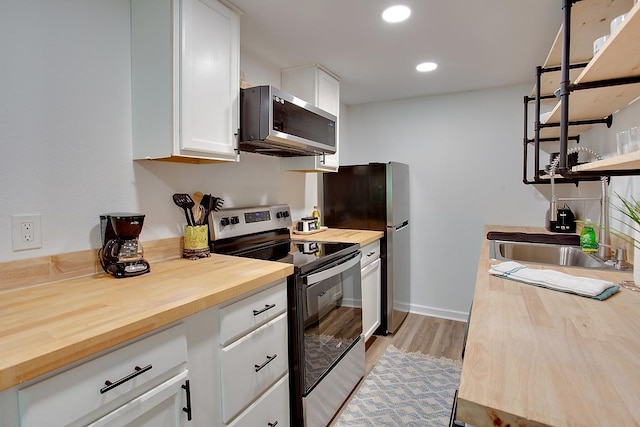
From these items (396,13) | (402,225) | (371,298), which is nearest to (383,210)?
(402,225)

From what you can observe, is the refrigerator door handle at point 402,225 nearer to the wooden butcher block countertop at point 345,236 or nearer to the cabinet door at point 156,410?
the wooden butcher block countertop at point 345,236

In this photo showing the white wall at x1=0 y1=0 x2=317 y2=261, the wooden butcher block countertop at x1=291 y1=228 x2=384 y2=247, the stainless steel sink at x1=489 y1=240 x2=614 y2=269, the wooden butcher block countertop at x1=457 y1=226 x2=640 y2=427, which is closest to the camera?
the wooden butcher block countertop at x1=457 y1=226 x2=640 y2=427

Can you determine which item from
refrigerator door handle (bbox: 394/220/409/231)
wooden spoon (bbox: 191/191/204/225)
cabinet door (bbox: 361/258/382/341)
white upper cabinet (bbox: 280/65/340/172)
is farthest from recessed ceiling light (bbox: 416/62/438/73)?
wooden spoon (bbox: 191/191/204/225)

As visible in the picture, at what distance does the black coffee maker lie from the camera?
134cm

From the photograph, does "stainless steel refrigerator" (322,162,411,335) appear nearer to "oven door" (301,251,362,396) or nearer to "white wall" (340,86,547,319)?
"white wall" (340,86,547,319)

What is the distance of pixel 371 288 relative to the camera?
2.62 meters

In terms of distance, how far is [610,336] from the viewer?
82 cm

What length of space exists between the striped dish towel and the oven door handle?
779 mm

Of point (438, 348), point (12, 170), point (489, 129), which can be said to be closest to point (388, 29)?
point (489, 129)

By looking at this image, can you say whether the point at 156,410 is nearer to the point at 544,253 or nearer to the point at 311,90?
the point at 311,90

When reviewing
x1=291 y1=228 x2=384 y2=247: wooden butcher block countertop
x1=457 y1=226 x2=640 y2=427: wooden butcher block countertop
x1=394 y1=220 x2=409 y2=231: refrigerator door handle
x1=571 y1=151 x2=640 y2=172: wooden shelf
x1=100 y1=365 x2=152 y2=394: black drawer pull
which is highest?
x1=571 y1=151 x2=640 y2=172: wooden shelf

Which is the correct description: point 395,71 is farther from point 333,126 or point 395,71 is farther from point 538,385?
point 538,385

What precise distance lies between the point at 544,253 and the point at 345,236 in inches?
52.2

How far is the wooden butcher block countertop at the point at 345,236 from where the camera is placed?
241 cm
